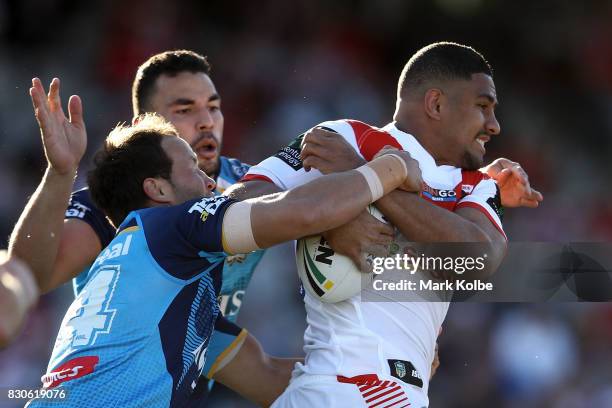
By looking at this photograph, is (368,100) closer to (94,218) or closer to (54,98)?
(94,218)

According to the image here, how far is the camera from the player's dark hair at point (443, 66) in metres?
4.93

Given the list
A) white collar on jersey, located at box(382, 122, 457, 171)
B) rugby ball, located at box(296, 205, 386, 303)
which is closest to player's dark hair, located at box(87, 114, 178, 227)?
rugby ball, located at box(296, 205, 386, 303)

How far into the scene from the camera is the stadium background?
36.6 ft

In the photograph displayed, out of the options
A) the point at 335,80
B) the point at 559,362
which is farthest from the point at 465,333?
the point at 335,80

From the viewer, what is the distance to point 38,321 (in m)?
10.2

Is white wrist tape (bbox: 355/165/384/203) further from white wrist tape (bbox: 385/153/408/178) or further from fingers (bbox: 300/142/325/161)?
fingers (bbox: 300/142/325/161)

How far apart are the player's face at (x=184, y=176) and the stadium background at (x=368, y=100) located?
4.82m

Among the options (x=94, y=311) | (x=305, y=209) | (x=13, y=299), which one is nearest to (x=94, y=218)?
(x=94, y=311)

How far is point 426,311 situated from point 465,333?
23.0 ft

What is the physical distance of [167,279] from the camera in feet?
13.9

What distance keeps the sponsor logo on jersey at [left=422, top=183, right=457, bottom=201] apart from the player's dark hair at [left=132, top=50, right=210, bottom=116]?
2546 mm

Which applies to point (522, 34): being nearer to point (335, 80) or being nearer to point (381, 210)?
point (335, 80)

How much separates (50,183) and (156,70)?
1747 millimetres

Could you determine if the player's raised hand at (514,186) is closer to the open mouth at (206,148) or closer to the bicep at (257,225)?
the bicep at (257,225)
